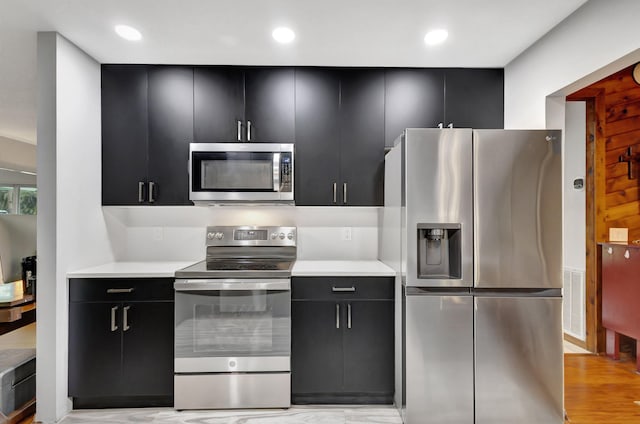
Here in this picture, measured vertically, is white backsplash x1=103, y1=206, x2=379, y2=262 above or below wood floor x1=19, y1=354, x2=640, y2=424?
above

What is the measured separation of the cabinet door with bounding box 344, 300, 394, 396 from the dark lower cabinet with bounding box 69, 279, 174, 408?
1143 millimetres

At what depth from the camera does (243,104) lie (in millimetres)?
2695

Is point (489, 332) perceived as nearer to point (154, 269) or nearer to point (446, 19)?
point (446, 19)

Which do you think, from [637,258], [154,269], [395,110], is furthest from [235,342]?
[637,258]

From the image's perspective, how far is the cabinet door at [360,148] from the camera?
2.72m

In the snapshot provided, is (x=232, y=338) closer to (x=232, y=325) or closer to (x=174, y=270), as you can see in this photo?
(x=232, y=325)

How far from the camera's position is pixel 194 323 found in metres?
2.32

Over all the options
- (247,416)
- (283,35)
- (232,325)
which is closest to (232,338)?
(232,325)

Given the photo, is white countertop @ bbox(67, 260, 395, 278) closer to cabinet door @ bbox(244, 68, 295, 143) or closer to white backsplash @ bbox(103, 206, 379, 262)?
white backsplash @ bbox(103, 206, 379, 262)

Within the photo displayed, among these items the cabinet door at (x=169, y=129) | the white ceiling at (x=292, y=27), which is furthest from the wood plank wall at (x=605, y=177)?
the cabinet door at (x=169, y=129)

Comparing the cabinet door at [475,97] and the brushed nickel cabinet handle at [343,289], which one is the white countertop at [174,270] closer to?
the brushed nickel cabinet handle at [343,289]

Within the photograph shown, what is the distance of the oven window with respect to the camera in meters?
2.31

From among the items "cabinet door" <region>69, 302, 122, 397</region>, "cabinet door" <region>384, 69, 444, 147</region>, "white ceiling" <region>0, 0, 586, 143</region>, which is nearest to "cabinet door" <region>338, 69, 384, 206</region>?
"cabinet door" <region>384, 69, 444, 147</region>

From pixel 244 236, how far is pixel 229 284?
0.66 meters
